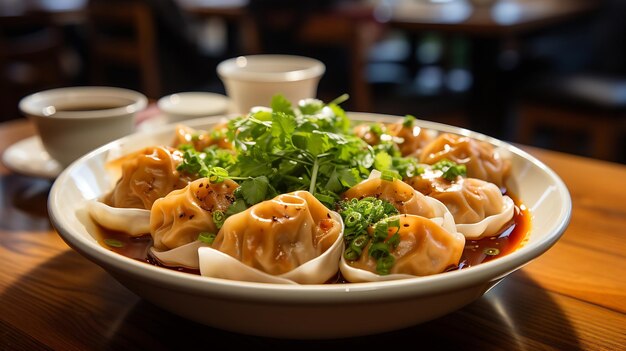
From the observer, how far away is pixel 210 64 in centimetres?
501

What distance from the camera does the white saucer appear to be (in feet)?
5.74

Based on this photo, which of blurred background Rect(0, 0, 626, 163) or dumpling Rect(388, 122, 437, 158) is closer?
dumpling Rect(388, 122, 437, 158)

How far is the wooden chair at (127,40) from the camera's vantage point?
469 centimetres

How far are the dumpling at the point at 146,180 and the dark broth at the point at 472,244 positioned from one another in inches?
3.7

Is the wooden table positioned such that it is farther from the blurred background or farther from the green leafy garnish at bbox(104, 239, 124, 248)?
the blurred background

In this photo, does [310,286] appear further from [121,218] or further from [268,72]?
[268,72]

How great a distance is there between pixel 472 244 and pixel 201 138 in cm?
72

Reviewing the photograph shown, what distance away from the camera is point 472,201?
52.9 inches

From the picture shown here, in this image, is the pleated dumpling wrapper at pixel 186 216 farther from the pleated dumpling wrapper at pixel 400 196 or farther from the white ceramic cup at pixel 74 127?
the white ceramic cup at pixel 74 127

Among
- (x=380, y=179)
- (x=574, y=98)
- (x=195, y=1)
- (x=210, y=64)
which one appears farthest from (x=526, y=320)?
(x=195, y=1)

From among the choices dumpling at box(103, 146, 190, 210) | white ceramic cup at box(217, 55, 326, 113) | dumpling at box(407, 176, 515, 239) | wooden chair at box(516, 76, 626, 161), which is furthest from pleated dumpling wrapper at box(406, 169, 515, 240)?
wooden chair at box(516, 76, 626, 161)

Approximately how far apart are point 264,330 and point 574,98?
4.20 metres

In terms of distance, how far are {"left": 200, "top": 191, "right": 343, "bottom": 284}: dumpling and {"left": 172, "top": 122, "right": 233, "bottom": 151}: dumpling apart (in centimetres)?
46

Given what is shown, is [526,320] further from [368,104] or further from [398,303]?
[368,104]
